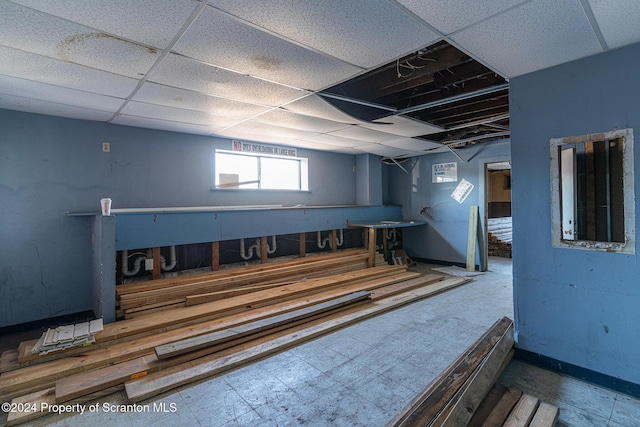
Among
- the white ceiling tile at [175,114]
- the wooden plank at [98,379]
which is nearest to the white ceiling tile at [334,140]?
the white ceiling tile at [175,114]

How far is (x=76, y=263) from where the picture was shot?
3.51 m

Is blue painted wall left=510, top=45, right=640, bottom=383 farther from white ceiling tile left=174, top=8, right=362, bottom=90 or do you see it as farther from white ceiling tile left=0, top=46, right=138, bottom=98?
white ceiling tile left=0, top=46, right=138, bottom=98

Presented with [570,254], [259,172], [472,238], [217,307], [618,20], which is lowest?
[217,307]

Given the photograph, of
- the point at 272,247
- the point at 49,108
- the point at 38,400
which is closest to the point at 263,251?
the point at 272,247

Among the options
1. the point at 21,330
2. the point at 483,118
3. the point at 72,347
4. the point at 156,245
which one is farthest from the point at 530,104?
the point at 21,330

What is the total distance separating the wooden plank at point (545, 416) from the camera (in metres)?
1.72

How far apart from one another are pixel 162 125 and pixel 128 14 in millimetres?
2433

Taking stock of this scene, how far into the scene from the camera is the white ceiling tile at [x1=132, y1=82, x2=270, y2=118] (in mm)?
Result: 2730

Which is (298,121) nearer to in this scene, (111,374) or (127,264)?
(127,264)

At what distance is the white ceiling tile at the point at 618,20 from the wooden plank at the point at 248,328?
3208 mm

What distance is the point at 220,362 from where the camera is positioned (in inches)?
95.8

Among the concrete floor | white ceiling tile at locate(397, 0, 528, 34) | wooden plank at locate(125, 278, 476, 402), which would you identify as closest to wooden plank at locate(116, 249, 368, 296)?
wooden plank at locate(125, 278, 476, 402)

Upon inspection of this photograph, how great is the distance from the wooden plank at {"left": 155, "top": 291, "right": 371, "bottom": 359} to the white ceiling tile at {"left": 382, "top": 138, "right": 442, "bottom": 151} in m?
2.68

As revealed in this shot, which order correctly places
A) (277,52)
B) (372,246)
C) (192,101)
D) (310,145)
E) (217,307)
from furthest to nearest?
(372,246) < (310,145) < (217,307) < (192,101) < (277,52)
